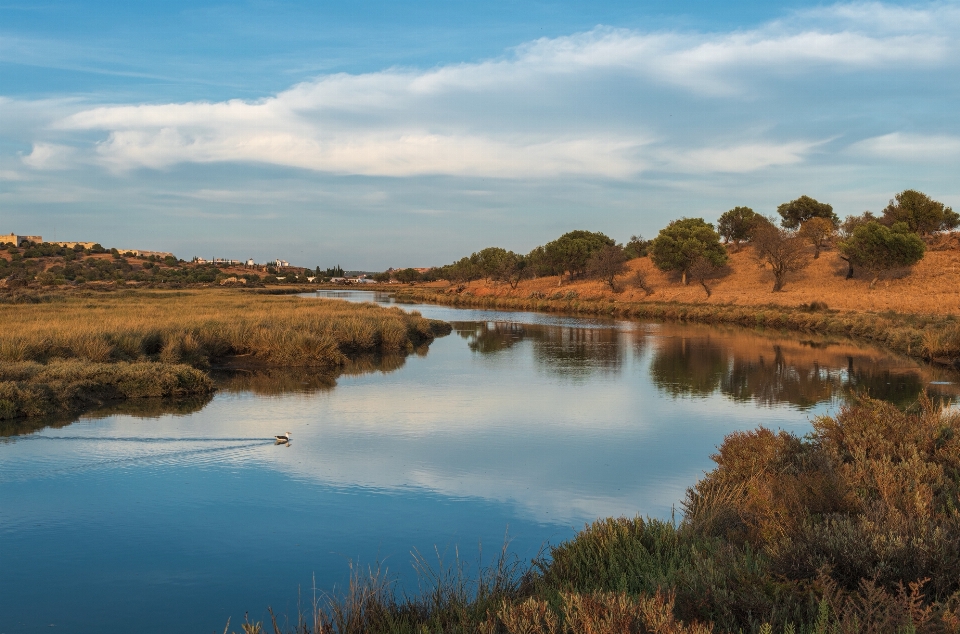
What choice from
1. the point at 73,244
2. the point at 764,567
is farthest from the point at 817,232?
the point at 73,244

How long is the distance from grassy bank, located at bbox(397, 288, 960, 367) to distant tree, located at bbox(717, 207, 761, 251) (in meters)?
20.2

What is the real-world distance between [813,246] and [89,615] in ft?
218

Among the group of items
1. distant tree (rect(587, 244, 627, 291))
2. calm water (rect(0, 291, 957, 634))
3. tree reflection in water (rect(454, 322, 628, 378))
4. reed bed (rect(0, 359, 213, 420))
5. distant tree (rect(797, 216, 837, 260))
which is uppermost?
distant tree (rect(797, 216, 837, 260))

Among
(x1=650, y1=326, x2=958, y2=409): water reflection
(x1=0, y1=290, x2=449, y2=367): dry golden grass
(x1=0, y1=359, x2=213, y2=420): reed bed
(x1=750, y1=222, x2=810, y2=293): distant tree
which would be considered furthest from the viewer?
(x1=750, y1=222, x2=810, y2=293): distant tree

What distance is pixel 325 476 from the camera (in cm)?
996

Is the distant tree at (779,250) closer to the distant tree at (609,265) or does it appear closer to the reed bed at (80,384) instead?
the distant tree at (609,265)

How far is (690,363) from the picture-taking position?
2352 cm

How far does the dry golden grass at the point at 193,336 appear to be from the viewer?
1741 cm

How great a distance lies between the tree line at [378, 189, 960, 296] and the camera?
157 ft

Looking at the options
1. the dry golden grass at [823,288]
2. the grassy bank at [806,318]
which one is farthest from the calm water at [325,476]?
the dry golden grass at [823,288]

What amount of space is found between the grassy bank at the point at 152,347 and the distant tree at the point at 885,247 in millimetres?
31266

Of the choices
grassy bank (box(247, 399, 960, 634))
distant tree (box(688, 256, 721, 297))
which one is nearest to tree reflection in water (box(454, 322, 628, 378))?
grassy bank (box(247, 399, 960, 634))

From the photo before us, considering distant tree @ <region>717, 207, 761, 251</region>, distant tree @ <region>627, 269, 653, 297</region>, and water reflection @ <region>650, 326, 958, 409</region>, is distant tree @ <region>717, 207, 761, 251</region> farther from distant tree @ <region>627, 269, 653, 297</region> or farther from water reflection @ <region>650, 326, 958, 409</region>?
water reflection @ <region>650, 326, 958, 409</region>

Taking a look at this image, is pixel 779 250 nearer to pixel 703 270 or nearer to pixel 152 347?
pixel 703 270
